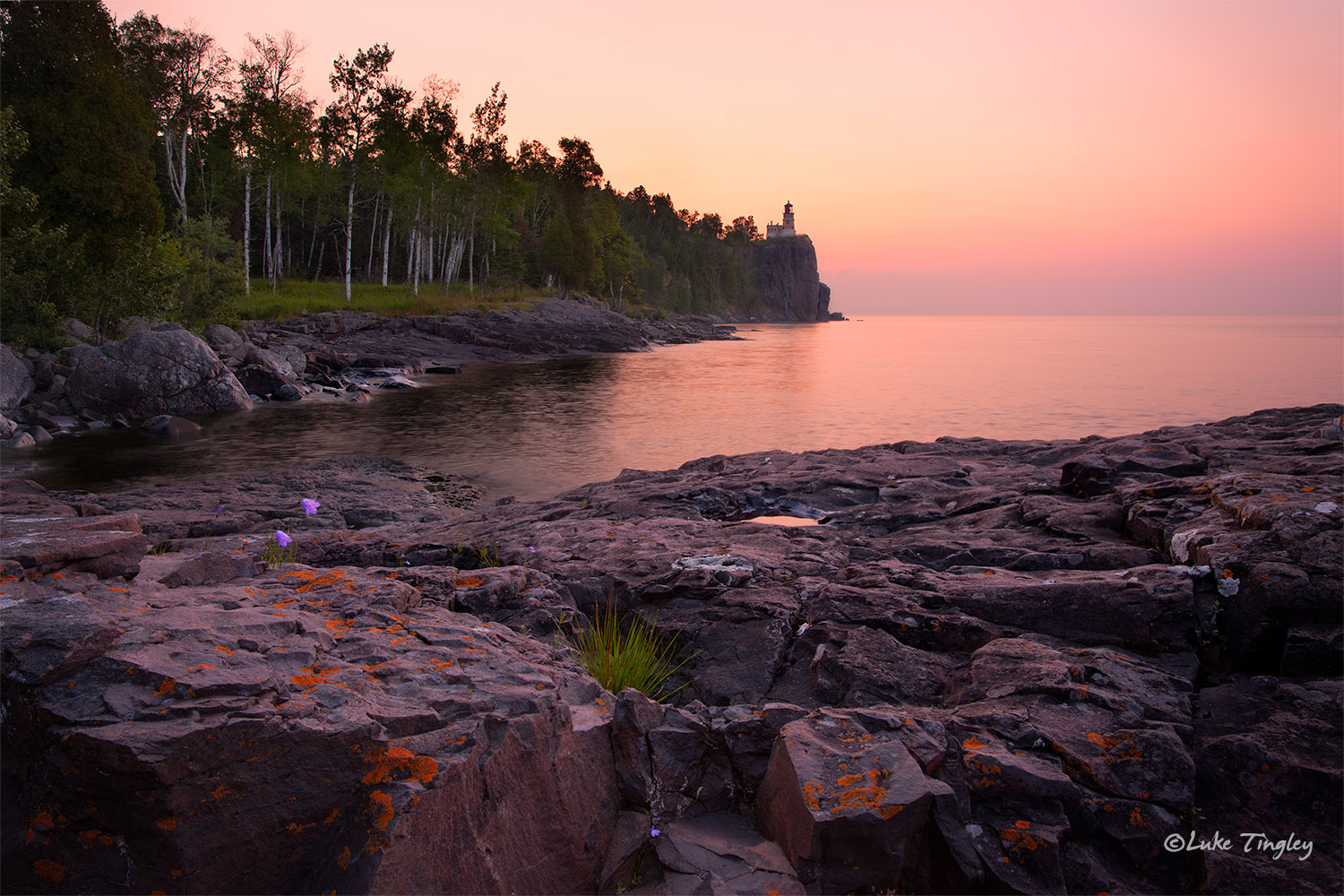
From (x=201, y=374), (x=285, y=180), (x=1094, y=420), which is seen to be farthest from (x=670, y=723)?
(x=285, y=180)

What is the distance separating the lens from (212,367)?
2323 centimetres

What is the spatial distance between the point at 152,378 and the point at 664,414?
1685cm

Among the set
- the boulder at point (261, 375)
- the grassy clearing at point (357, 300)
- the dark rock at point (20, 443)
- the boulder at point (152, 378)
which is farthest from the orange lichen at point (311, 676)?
the grassy clearing at point (357, 300)

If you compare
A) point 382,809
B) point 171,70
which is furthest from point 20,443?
point 171,70

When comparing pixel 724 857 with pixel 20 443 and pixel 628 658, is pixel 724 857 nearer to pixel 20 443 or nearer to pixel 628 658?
pixel 628 658

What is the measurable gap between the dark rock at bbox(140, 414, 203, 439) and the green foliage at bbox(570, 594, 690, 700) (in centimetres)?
1909

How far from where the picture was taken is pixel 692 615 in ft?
17.5

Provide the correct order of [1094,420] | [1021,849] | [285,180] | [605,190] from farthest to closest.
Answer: [605,190]
[285,180]
[1094,420]
[1021,849]

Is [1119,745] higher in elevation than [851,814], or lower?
higher

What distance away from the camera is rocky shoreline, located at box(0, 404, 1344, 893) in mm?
2725

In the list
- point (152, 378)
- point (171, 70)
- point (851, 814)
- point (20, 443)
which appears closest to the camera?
point (851, 814)

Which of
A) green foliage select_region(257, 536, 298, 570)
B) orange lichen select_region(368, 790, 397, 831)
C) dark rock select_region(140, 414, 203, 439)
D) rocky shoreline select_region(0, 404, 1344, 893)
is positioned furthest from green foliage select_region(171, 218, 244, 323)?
orange lichen select_region(368, 790, 397, 831)

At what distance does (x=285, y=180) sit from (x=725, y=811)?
5821 centimetres

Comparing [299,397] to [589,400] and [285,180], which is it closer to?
[589,400]
